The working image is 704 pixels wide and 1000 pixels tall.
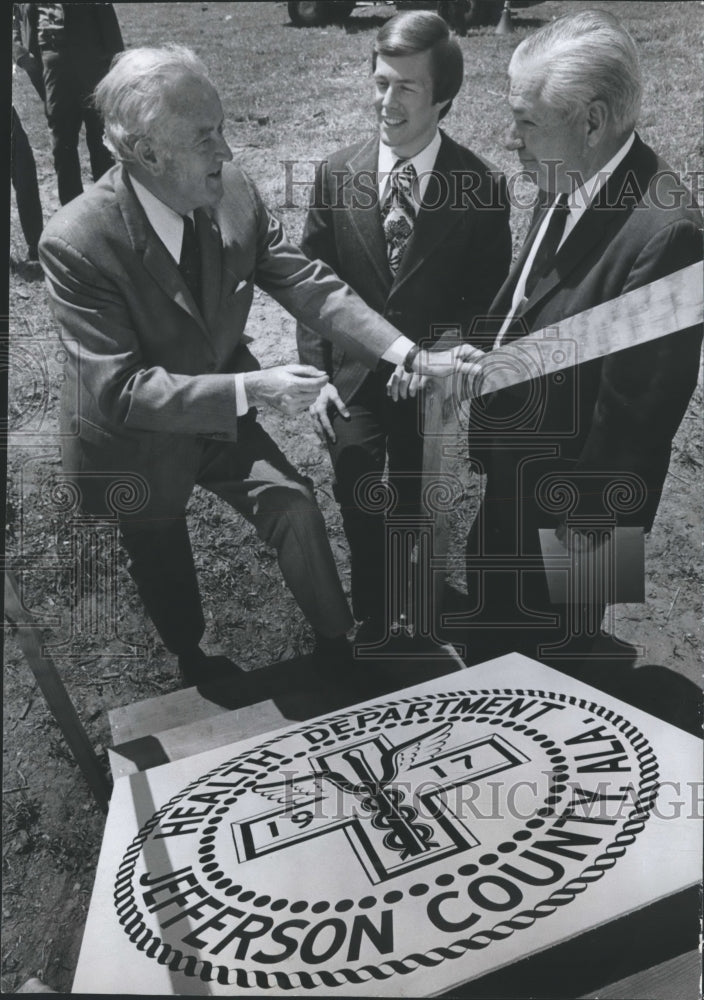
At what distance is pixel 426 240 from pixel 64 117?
1.24 m

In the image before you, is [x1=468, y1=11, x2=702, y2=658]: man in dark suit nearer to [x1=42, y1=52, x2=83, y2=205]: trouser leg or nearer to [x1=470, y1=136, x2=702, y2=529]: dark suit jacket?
[x1=470, y1=136, x2=702, y2=529]: dark suit jacket

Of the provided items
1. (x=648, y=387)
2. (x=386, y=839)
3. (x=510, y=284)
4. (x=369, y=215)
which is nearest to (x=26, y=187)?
(x=369, y=215)

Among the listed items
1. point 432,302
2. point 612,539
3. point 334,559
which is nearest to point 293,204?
point 432,302

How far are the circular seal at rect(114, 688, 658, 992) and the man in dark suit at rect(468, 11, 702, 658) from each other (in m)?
0.36

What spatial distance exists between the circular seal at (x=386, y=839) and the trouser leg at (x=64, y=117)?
2012 mm

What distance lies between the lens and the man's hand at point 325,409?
3631 millimetres

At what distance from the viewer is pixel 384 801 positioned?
3.45 metres

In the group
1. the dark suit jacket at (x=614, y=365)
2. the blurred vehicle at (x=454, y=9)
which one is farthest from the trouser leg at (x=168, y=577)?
the blurred vehicle at (x=454, y=9)

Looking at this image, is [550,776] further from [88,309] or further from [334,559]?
[88,309]

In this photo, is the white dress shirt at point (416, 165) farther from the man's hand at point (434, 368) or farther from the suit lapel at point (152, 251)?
the suit lapel at point (152, 251)

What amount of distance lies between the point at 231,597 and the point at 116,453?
0.64 metres

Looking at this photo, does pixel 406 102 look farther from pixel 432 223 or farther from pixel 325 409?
pixel 325 409

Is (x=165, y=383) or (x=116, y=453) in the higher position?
(x=165, y=383)

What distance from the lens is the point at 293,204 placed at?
3545 millimetres
